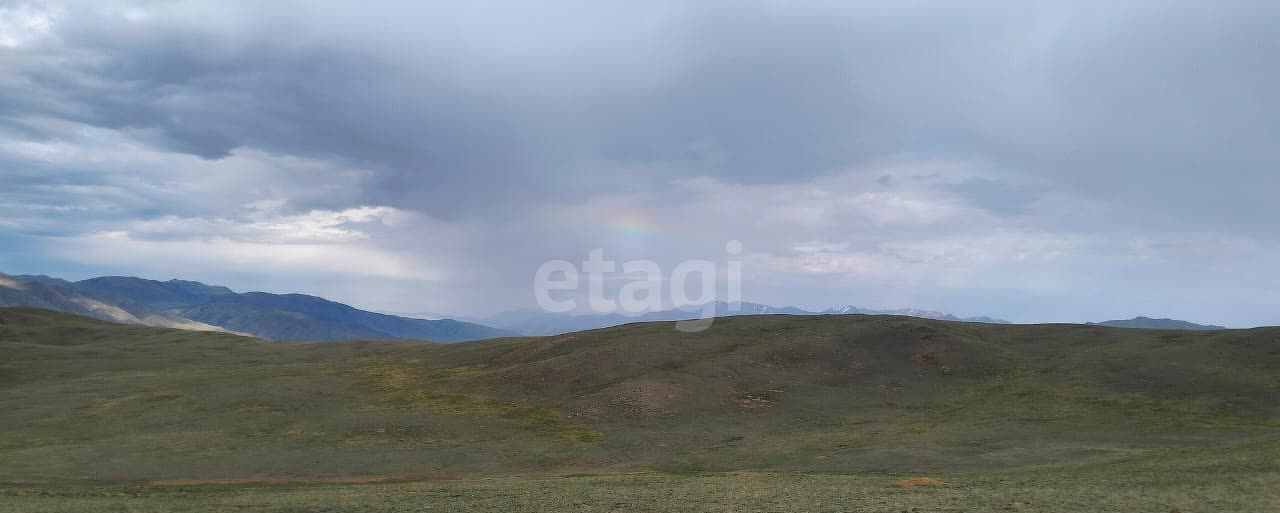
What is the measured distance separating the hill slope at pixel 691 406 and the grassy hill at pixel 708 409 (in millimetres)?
362

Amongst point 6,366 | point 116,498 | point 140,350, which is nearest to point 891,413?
point 116,498

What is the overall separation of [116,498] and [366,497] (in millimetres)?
12840

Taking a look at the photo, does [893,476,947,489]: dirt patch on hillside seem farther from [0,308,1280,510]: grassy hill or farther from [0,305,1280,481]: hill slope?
[0,305,1280,481]: hill slope

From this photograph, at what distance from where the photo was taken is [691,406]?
75688 millimetres

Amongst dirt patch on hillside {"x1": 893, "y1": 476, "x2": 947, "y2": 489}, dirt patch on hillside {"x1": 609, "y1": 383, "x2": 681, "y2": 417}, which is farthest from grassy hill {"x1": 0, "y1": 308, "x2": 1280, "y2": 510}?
dirt patch on hillside {"x1": 893, "y1": 476, "x2": 947, "y2": 489}

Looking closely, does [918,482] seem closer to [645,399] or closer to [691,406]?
[691,406]

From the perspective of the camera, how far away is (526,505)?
34.1 meters

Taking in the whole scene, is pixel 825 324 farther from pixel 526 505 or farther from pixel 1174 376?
pixel 526 505

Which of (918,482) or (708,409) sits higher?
(918,482)

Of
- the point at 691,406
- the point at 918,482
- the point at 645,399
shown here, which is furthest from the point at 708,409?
the point at 918,482

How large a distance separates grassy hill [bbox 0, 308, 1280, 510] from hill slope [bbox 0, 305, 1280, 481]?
0.36m

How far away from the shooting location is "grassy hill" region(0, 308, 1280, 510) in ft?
165

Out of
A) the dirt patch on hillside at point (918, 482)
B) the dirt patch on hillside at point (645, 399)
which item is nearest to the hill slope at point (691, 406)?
the dirt patch on hillside at point (645, 399)

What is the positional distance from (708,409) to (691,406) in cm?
179
